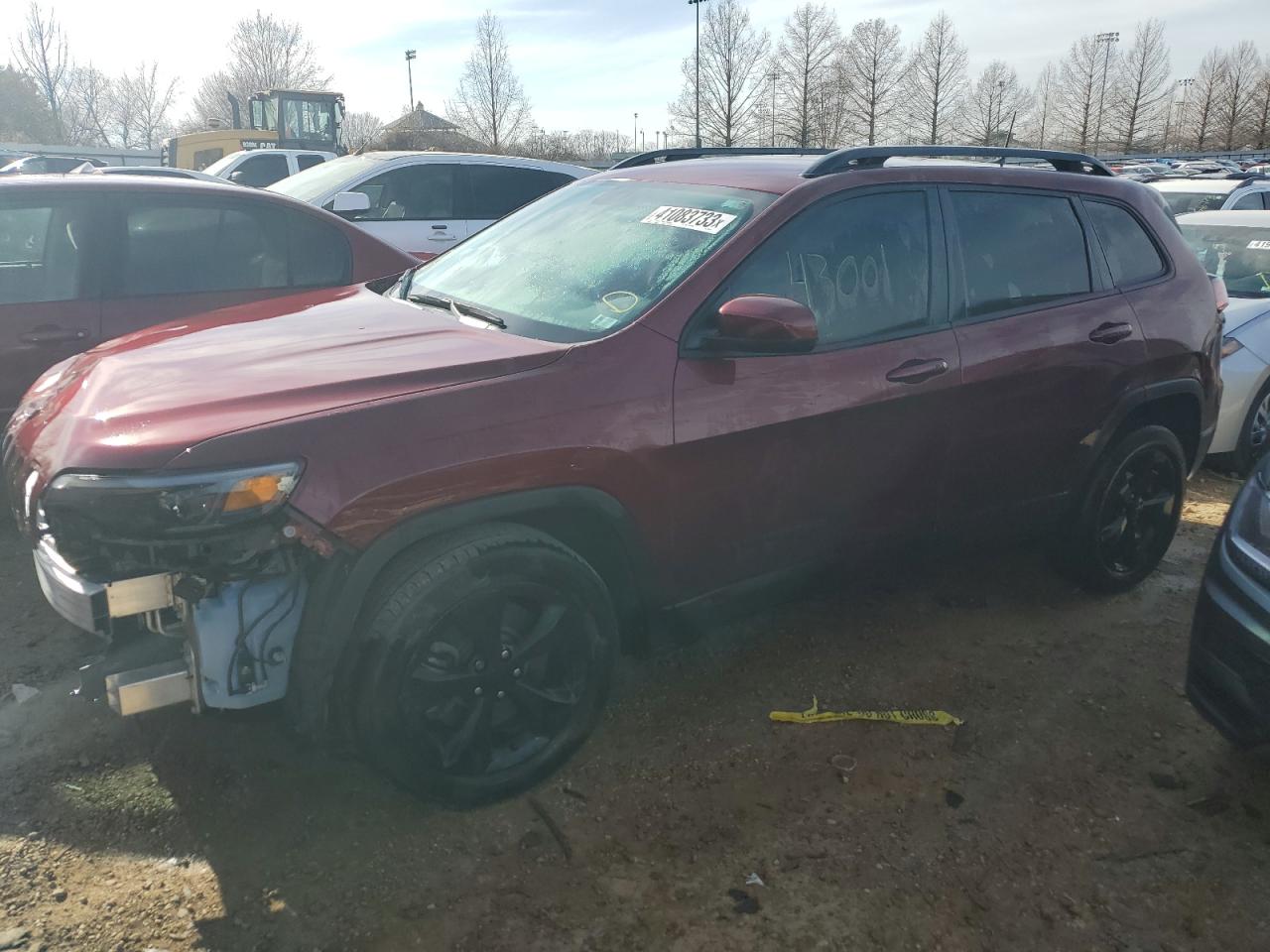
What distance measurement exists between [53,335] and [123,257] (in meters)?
0.49

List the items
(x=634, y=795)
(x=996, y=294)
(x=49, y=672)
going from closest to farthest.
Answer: (x=634, y=795)
(x=49, y=672)
(x=996, y=294)

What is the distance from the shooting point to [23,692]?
326 cm

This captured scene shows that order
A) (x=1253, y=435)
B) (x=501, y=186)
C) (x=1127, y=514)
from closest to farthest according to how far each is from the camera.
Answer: (x=1127, y=514) < (x=1253, y=435) < (x=501, y=186)

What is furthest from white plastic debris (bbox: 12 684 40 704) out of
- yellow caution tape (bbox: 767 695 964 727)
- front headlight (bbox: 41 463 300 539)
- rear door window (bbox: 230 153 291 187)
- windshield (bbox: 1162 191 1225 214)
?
rear door window (bbox: 230 153 291 187)

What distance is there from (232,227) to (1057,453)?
3.84m

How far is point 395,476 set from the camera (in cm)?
241

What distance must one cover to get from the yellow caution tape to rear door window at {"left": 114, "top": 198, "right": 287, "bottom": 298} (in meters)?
3.21

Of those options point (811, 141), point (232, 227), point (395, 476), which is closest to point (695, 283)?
point (395, 476)

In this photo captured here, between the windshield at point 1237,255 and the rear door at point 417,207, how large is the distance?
20.4 feet

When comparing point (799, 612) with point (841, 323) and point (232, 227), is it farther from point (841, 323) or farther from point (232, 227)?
point (232, 227)

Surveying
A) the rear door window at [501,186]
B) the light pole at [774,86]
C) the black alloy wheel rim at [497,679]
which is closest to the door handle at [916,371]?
the black alloy wheel rim at [497,679]

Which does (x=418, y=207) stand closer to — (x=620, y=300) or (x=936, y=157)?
(x=936, y=157)

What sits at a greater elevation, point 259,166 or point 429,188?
point 259,166

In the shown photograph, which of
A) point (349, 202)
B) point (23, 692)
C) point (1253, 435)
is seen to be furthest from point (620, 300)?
point (349, 202)
